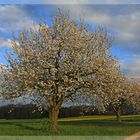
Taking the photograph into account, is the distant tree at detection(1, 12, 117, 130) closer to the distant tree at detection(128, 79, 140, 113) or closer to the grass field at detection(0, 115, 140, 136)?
the grass field at detection(0, 115, 140, 136)

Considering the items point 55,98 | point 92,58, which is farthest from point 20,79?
point 92,58

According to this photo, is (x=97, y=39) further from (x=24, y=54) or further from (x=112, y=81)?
(x=24, y=54)

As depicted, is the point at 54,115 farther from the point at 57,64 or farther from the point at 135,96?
the point at 135,96

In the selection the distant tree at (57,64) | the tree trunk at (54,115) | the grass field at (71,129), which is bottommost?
the grass field at (71,129)

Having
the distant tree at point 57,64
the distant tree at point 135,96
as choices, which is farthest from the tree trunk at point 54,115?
the distant tree at point 135,96

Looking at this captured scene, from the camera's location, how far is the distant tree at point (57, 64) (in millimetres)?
28812

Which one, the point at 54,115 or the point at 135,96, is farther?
the point at 135,96

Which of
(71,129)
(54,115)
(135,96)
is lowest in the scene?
(71,129)

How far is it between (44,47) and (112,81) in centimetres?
573

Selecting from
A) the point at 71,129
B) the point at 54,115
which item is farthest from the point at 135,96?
the point at 71,129

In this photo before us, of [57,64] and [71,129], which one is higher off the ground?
[57,64]

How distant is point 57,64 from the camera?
2908 centimetres

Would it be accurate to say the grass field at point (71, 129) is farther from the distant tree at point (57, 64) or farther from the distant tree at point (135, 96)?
the distant tree at point (135, 96)

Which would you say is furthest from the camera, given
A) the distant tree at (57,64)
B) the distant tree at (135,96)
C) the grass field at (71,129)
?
the distant tree at (135,96)
